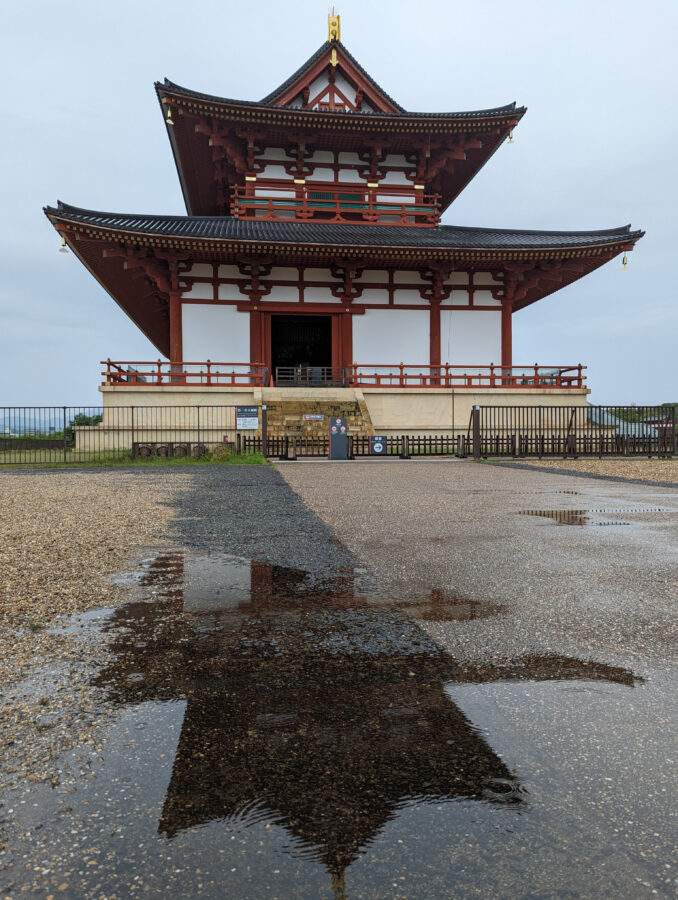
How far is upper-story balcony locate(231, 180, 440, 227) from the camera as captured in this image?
25375 millimetres

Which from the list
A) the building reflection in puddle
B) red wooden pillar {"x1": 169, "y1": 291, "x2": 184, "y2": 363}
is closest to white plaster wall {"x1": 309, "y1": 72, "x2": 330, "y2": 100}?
red wooden pillar {"x1": 169, "y1": 291, "x2": 184, "y2": 363}

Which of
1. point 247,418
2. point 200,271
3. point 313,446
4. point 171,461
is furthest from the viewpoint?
point 200,271

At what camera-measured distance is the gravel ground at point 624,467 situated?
43.2 feet

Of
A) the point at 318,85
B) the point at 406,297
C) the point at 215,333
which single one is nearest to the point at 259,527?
the point at 215,333

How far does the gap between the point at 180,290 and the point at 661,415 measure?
59.7 feet

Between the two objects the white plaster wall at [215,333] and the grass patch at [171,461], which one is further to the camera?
the white plaster wall at [215,333]

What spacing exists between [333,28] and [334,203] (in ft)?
24.9

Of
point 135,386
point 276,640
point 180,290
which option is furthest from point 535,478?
point 180,290

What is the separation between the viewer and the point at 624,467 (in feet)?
52.0

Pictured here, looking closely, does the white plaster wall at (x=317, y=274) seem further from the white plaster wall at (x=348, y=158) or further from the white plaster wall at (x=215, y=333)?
the white plaster wall at (x=348, y=158)

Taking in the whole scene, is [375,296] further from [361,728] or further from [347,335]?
[361,728]

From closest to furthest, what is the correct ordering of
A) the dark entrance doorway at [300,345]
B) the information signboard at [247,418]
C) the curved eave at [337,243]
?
the information signboard at [247,418] < the curved eave at [337,243] < the dark entrance doorway at [300,345]

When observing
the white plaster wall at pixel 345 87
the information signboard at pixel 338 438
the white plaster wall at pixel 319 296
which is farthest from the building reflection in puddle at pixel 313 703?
the white plaster wall at pixel 345 87

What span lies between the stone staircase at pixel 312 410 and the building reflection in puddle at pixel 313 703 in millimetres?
16159
